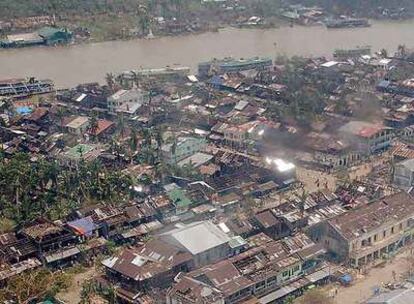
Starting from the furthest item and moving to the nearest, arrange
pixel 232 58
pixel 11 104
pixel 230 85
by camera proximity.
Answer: pixel 232 58 → pixel 230 85 → pixel 11 104

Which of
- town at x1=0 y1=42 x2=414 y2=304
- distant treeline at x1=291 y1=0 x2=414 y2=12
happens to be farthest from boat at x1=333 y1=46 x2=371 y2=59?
distant treeline at x1=291 y1=0 x2=414 y2=12

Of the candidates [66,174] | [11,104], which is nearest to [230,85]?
[11,104]

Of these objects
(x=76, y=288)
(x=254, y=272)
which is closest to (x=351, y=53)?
(x=254, y=272)

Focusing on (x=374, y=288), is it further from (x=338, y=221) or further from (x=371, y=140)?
(x=371, y=140)

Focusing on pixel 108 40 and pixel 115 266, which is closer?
pixel 115 266

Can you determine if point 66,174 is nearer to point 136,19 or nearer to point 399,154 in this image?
point 399,154

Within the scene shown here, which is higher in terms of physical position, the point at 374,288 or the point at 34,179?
the point at 34,179

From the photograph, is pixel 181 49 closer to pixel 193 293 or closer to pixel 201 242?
pixel 201 242

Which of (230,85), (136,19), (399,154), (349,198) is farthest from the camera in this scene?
(136,19)
